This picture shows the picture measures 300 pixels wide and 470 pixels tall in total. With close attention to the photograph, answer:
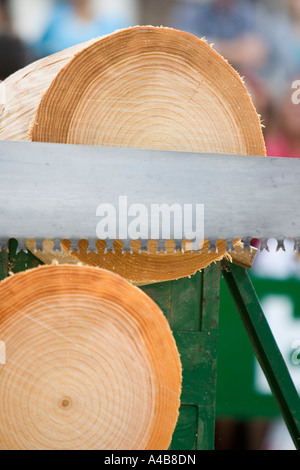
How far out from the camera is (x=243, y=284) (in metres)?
2.39

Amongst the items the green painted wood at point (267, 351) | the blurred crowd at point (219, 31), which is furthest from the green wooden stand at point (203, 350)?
the blurred crowd at point (219, 31)

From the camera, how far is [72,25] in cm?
316

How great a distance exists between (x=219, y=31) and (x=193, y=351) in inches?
73.4

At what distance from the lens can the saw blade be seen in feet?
5.06

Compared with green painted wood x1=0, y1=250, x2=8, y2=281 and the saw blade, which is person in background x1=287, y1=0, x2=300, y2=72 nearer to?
the saw blade

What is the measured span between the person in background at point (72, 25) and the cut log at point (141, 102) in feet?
4.28

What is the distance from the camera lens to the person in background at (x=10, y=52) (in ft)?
9.84

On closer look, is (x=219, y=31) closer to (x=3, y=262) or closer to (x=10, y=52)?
(x=10, y=52)

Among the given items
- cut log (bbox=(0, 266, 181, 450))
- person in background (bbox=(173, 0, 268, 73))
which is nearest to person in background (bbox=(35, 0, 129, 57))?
person in background (bbox=(173, 0, 268, 73))

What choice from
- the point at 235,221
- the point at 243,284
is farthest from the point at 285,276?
the point at 235,221

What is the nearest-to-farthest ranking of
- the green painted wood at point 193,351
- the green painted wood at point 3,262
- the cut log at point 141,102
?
the cut log at point 141,102, the green painted wood at point 3,262, the green painted wood at point 193,351

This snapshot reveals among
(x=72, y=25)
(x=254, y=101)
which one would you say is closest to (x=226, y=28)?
(x=254, y=101)

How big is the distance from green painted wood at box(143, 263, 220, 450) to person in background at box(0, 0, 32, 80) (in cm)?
140

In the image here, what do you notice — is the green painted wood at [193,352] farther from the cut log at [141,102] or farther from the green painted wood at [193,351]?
the cut log at [141,102]
